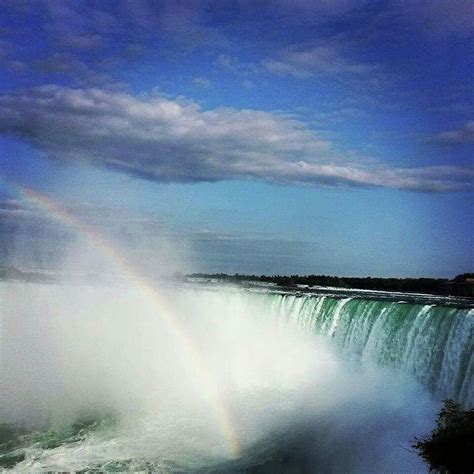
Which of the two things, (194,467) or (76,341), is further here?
(76,341)

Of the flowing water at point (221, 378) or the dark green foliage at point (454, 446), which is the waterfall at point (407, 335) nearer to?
the flowing water at point (221, 378)

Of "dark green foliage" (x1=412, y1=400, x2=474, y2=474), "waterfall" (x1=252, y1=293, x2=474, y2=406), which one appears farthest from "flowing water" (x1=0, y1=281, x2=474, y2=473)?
"dark green foliage" (x1=412, y1=400, x2=474, y2=474)

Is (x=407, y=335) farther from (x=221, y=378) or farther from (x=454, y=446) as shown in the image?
(x=221, y=378)

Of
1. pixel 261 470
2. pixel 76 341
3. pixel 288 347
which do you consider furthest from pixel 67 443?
pixel 76 341

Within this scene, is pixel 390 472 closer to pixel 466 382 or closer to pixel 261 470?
pixel 261 470

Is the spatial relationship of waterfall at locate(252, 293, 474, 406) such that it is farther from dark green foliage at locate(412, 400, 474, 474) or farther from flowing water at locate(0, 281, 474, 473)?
dark green foliage at locate(412, 400, 474, 474)

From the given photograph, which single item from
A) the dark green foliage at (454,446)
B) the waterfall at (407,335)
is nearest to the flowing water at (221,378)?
the waterfall at (407,335)
